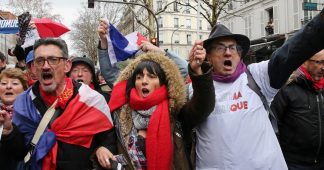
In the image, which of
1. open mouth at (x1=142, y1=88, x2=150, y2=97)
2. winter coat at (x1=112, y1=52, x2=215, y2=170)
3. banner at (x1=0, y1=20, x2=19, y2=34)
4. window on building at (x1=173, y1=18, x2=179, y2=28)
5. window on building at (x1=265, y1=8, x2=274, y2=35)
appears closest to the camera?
winter coat at (x1=112, y1=52, x2=215, y2=170)

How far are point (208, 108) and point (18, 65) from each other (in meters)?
3.74

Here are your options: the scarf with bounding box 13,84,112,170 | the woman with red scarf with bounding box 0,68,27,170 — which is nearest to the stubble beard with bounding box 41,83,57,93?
the scarf with bounding box 13,84,112,170

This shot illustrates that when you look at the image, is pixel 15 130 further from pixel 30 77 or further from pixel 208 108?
pixel 30 77

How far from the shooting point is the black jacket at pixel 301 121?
397cm

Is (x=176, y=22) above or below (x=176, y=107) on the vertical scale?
above

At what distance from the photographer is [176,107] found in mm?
3199

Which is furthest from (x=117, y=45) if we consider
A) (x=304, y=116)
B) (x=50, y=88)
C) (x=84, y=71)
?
(x=304, y=116)

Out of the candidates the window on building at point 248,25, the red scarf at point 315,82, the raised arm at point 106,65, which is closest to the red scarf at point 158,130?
the raised arm at point 106,65

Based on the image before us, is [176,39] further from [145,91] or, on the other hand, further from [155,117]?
[155,117]

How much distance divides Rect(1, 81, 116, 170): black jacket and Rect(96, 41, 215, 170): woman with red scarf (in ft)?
0.32

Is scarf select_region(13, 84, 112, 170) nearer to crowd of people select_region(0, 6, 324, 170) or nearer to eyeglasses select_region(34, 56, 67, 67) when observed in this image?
A: crowd of people select_region(0, 6, 324, 170)

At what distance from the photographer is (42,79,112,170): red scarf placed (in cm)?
298

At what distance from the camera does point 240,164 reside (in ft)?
9.77

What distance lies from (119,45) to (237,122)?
6.44ft
